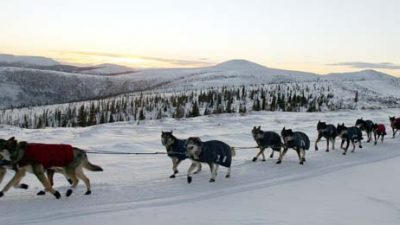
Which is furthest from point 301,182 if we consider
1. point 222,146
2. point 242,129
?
point 242,129

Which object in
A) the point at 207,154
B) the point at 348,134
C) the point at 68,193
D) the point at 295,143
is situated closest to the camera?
the point at 68,193

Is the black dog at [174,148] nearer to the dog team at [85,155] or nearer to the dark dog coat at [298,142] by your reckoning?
the dog team at [85,155]

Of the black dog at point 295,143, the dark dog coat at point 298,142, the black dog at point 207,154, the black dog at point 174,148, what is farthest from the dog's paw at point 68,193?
the dark dog coat at point 298,142

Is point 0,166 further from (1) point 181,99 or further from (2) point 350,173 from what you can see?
(1) point 181,99

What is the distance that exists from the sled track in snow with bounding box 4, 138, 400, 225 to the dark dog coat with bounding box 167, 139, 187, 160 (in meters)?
0.47

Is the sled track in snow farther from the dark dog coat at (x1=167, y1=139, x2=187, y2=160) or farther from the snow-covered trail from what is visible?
the dark dog coat at (x1=167, y1=139, x2=187, y2=160)

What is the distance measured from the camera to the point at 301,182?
1172cm

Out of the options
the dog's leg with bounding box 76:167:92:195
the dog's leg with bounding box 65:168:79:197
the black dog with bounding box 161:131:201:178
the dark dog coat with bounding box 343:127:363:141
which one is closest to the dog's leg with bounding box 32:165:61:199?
the dog's leg with bounding box 65:168:79:197

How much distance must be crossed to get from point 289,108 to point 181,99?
968cm

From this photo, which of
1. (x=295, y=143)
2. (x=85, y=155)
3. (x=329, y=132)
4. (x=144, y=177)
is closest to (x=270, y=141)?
(x=295, y=143)

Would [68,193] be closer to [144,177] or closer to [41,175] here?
[41,175]

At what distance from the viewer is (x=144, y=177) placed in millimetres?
11141

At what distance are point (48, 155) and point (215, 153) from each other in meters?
3.76

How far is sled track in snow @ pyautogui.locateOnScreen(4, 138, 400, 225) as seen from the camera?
8328 mm
